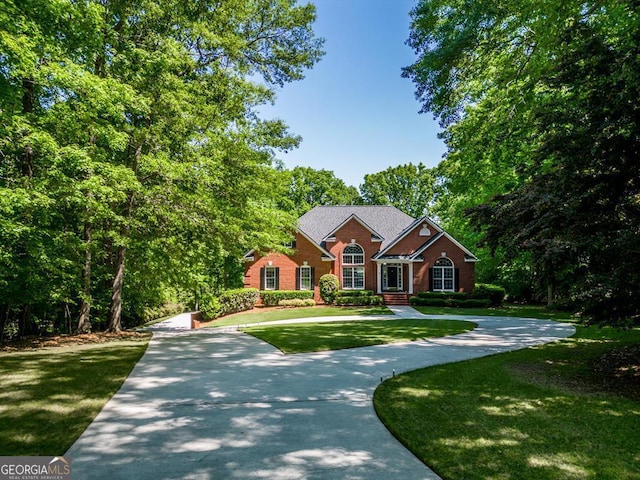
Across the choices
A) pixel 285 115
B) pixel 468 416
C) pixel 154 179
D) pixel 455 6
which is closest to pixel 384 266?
pixel 285 115

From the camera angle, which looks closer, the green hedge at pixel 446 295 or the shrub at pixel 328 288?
the green hedge at pixel 446 295

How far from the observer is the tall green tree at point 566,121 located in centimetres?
653

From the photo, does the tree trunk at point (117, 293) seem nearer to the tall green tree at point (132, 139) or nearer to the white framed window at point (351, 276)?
the tall green tree at point (132, 139)

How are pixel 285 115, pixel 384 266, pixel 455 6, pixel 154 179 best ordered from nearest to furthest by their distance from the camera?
pixel 455 6 → pixel 154 179 → pixel 285 115 → pixel 384 266

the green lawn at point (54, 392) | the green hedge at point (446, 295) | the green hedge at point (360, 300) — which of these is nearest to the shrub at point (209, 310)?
the green hedge at point (360, 300)

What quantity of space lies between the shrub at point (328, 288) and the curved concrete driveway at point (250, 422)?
58.7ft

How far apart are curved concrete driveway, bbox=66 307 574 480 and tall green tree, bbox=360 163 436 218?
50766mm

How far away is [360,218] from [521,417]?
26.6 meters

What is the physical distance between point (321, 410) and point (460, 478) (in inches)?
91.6

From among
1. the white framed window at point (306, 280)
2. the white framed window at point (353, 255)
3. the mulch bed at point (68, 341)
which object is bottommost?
the mulch bed at point (68, 341)

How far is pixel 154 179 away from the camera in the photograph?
552 inches

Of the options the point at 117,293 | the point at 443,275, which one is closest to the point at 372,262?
the point at 443,275

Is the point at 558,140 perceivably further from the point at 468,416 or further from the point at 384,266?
the point at 384,266

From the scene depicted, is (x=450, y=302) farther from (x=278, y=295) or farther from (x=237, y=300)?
(x=237, y=300)
